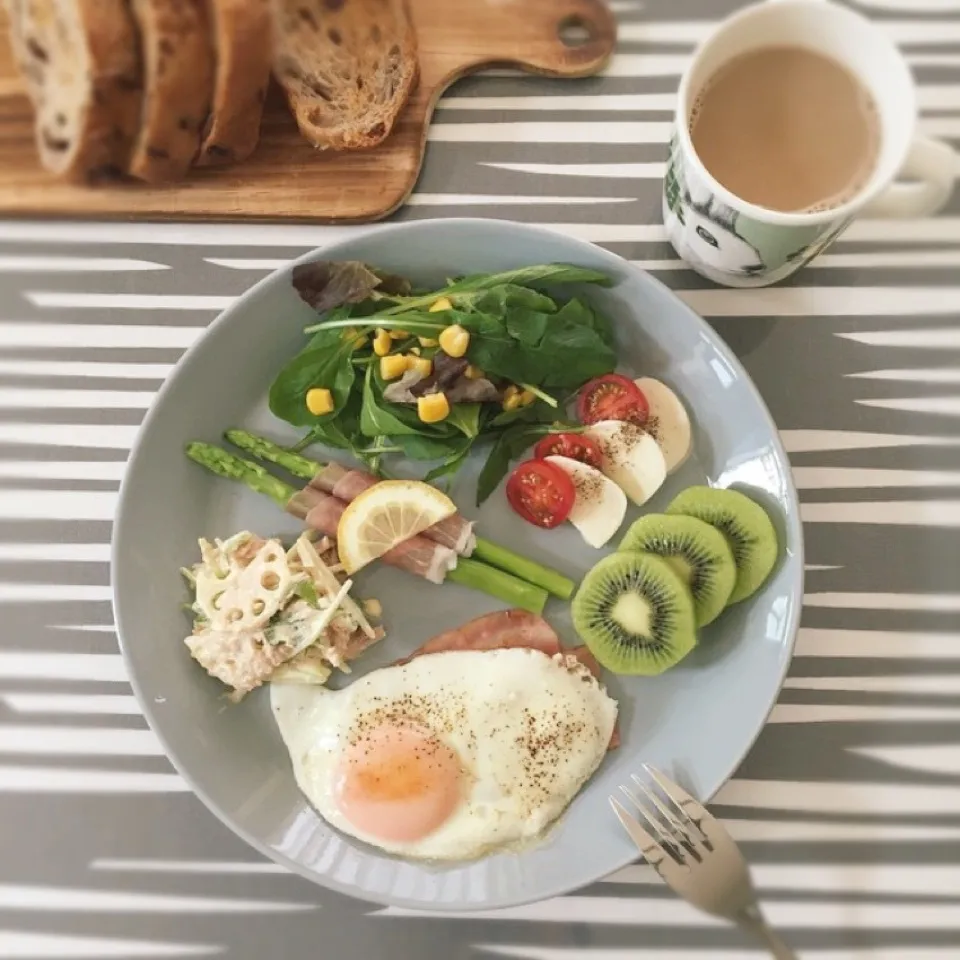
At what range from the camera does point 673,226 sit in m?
1.74

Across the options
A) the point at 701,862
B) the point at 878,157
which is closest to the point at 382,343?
the point at 878,157

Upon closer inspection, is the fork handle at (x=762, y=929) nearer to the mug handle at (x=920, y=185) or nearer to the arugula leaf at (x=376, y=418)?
the arugula leaf at (x=376, y=418)

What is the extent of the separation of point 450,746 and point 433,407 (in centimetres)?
66

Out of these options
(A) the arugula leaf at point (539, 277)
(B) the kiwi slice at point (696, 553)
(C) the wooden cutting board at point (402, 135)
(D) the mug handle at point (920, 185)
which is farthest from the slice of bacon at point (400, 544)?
(D) the mug handle at point (920, 185)

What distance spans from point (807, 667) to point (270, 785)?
1.10m

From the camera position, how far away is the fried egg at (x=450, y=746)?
1.73 meters

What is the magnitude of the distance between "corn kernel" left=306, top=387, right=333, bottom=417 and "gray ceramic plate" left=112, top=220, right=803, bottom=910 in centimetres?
12

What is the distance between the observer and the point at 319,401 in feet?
5.83

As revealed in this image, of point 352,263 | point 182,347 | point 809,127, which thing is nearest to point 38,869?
point 182,347

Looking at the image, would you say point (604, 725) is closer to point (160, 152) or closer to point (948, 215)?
point (948, 215)

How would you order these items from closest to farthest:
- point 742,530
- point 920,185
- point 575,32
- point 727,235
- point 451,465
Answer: point 920,185 < point 727,235 < point 742,530 < point 451,465 < point 575,32

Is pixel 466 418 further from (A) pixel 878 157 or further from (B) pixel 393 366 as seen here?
(A) pixel 878 157

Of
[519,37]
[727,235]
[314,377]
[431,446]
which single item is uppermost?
[519,37]

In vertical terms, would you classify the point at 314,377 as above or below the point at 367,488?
above
